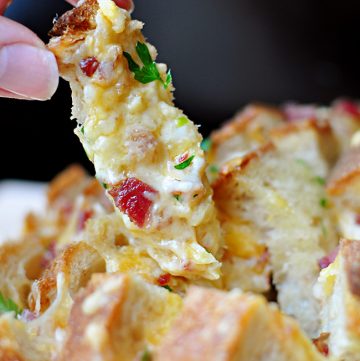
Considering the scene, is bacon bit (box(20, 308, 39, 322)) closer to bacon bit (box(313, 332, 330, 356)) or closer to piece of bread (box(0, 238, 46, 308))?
piece of bread (box(0, 238, 46, 308))

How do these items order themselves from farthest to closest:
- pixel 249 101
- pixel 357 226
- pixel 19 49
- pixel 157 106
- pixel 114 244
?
pixel 249 101 → pixel 357 226 → pixel 114 244 → pixel 157 106 → pixel 19 49

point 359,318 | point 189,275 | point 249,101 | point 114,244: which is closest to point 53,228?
point 114,244

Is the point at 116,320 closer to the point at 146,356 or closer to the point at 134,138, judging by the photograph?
the point at 146,356

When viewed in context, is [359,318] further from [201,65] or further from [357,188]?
[201,65]

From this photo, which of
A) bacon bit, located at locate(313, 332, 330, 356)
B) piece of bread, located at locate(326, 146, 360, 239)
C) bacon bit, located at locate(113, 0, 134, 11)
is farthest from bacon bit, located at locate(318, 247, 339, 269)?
bacon bit, located at locate(113, 0, 134, 11)

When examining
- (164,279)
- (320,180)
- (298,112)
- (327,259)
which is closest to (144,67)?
(164,279)

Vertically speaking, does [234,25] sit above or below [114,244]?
below
